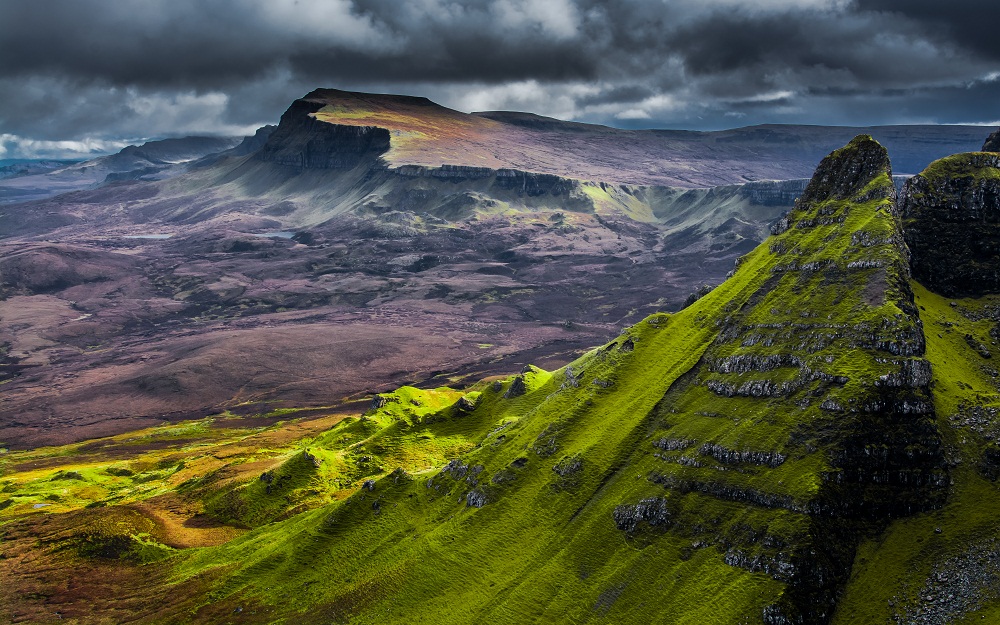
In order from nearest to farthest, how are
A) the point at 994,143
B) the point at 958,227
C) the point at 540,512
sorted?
the point at 540,512, the point at 958,227, the point at 994,143

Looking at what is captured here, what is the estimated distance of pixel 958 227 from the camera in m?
120

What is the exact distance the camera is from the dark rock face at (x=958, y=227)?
117 m

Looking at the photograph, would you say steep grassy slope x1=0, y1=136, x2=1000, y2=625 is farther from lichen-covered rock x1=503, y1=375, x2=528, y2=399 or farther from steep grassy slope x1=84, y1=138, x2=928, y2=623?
lichen-covered rock x1=503, y1=375, x2=528, y2=399

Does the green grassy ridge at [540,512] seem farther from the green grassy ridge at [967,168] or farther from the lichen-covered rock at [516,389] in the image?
the green grassy ridge at [967,168]

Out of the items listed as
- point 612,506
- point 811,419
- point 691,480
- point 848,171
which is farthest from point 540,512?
point 848,171

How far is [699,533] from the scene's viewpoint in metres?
87.9

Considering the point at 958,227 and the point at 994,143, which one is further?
the point at 994,143

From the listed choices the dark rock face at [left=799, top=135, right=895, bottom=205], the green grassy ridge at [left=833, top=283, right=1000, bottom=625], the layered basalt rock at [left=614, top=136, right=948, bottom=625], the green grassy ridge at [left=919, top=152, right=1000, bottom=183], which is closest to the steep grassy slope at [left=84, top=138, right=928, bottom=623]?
the layered basalt rock at [left=614, top=136, right=948, bottom=625]

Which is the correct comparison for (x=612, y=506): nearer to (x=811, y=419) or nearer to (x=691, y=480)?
(x=691, y=480)

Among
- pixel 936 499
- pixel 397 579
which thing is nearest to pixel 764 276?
pixel 936 499

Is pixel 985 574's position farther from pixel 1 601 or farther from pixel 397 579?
pixel 1 601

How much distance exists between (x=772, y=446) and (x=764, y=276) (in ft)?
128

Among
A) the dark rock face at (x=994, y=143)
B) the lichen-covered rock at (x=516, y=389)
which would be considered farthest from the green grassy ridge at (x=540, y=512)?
the dark rock face at (x=994, y=143)

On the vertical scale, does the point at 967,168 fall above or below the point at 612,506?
above
